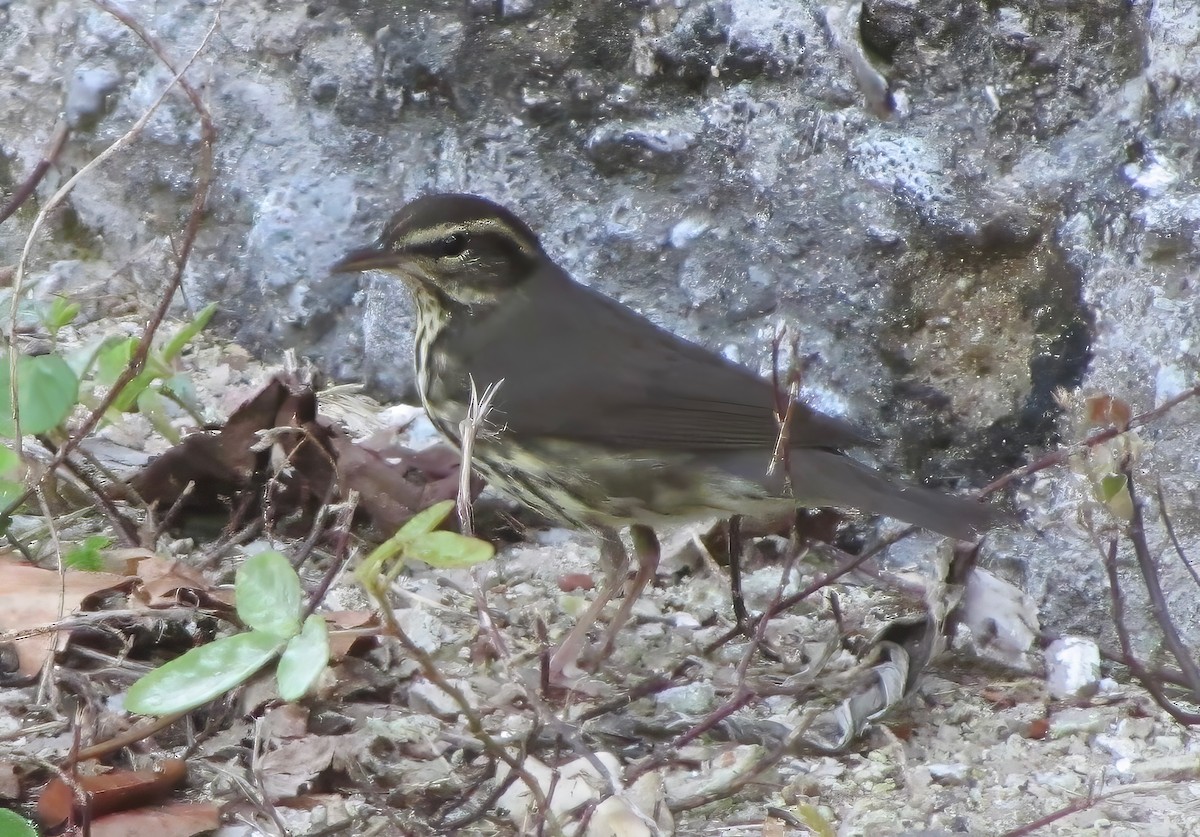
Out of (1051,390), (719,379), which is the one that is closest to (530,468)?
(719,379)

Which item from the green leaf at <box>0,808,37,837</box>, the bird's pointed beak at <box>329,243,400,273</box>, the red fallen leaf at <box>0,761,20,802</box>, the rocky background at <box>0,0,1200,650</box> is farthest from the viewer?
the bird's pointed beak at <box>329,243,400,273</box>

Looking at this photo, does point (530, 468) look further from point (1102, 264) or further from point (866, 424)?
point (1102, 264)

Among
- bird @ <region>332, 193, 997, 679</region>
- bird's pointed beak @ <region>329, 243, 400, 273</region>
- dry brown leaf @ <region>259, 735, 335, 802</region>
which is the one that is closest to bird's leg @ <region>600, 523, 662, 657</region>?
bird @ <region>332, 193, 997, 679</region>

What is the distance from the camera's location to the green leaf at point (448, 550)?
195 cm

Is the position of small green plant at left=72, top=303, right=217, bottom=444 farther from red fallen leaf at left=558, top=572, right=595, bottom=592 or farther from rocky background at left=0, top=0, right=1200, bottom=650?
red fallen leaf at left=558, top=572, right=595, bottom=592

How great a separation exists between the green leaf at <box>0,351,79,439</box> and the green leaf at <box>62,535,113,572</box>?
43 centimetres

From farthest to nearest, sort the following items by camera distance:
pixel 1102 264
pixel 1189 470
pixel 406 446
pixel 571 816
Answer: pixel 406 446 < pixel 1102 264 < pixel 1189 470 < pixel 571 816

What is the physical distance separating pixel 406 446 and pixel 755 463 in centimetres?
123

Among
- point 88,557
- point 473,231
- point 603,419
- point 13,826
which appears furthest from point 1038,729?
point 88,557

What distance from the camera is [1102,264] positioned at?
3.59 metres

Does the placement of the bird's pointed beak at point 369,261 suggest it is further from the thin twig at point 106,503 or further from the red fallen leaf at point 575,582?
the red fallen leaf at point 575,582

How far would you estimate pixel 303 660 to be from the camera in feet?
6.79

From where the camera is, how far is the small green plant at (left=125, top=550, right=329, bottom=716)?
2.11 meters

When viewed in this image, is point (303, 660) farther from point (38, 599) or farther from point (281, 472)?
point (281, 472)
